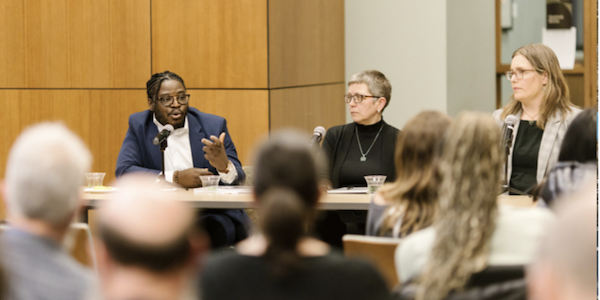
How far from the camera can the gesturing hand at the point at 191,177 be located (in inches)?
146

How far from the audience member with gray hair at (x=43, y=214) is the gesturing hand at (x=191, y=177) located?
2171 millimetres

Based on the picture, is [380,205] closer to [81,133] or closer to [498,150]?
[498,150]

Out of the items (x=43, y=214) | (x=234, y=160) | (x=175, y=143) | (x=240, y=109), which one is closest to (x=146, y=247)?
(x=43, y=214)

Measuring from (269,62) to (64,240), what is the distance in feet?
13.6

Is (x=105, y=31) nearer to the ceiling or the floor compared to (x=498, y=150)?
nearer to the ceiling

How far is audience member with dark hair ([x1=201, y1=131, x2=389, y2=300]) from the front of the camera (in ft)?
4.44

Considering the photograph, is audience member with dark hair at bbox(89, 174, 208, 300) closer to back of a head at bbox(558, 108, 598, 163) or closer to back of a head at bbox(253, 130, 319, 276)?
back of a head at bbox(253, 130, 319, 276)

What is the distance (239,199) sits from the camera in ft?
10.5

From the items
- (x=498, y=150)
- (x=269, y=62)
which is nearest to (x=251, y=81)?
(x=269, y=62)

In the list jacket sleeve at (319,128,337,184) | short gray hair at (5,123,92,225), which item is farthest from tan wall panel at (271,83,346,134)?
short gray hair at (5,123,92,225)

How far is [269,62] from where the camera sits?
18.1ft

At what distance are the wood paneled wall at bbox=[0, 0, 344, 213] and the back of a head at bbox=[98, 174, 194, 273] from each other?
430 cm

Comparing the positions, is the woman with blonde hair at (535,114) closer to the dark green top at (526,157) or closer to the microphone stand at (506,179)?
the dark green top at (526,157)

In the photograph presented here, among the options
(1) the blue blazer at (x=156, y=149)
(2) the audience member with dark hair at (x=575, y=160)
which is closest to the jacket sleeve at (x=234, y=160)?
(1) the blue blazer at (x=156, y=149)
